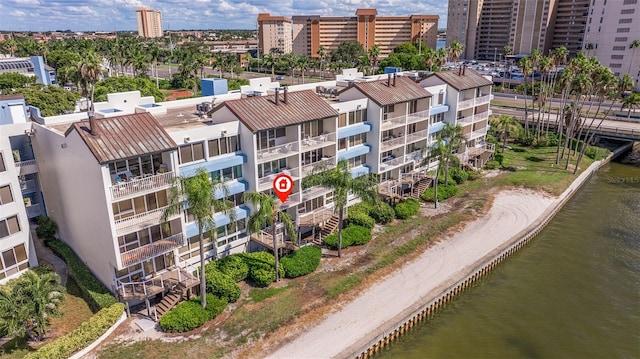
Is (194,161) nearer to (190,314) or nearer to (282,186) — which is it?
(282,186)

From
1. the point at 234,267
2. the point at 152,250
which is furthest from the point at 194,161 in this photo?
the point at 234,267

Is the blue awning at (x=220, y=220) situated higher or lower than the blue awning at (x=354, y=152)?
lower

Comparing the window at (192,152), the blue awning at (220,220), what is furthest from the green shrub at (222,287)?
the window at (192,152)

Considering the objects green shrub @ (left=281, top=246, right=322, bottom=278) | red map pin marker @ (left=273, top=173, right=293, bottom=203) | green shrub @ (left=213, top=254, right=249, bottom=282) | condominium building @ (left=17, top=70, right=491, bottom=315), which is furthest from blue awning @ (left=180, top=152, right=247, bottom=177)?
green shrub @ (left=281, top=246, right=322, bottom=278)

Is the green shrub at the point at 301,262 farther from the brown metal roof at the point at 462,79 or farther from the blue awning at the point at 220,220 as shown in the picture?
the brown metal roof at the point at 462,79

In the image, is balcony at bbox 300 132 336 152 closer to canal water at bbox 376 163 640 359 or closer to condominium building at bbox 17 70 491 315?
condominium building at bbox 17 70 491 315

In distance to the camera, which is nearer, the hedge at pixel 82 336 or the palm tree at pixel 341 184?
the hedge at pixel 82 336

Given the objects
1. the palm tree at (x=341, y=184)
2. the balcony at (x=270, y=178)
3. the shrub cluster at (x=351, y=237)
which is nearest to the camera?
the palm tree at (x=341, y=184)
